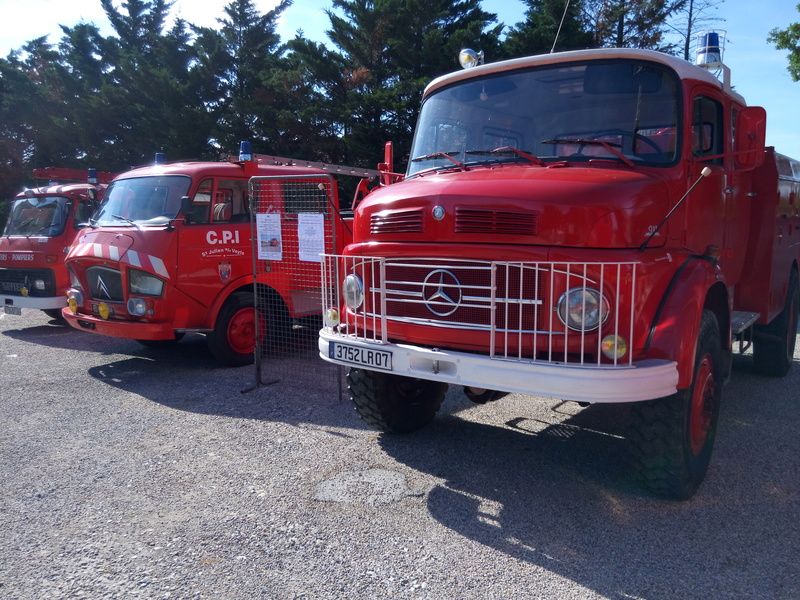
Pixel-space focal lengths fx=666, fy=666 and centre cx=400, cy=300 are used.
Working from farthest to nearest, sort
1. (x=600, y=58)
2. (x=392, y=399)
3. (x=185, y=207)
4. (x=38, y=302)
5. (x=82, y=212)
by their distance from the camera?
1. (x=82, y=212)
2. (x=38, y=302)
3. (x=185, y=207)
4. (x=392, y=399)
5. (x=600, y=58)

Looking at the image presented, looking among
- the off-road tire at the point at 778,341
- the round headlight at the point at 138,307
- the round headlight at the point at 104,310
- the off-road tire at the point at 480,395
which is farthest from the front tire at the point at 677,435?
the round headlight at the point at 104,310

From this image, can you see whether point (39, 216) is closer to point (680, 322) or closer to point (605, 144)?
point (605, 144)

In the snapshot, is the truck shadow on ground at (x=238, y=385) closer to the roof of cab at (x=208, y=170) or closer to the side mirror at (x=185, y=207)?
the side mirror at (x=185, y=207)

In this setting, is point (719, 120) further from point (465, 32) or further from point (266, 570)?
point (465, 32)

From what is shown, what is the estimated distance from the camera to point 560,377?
11.2 ft

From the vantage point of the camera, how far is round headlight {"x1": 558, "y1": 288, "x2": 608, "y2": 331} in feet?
11.6

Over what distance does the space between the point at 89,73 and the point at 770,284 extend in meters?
31.3

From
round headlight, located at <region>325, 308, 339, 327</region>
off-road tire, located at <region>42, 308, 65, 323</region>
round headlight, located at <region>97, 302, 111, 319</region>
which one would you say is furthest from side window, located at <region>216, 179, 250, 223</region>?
off-road tire, located at <region>42, 308, 65, 323</region>

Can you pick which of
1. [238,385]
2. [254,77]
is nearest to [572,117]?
[238,385]

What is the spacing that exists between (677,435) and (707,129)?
7.27ft

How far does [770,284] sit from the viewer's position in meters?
5.84

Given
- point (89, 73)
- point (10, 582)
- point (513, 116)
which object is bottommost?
point (10, 582)

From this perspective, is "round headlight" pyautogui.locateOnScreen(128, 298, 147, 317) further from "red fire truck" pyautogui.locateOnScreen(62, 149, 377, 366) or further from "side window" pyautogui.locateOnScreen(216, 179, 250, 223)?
"side window" pyautogui.locateOnScreen(216, 179, 250, 223)

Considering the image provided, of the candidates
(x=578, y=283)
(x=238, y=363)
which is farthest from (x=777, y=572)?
(x=238, y=363)
